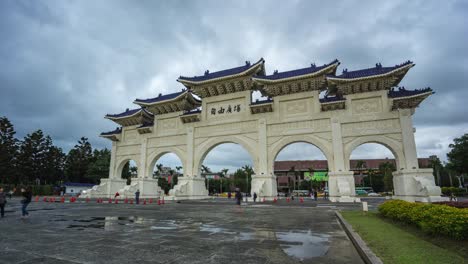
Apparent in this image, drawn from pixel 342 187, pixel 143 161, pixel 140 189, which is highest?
pixel 143 161

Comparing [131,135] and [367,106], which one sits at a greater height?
[367,106]

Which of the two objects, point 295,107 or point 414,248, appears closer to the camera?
point 414,248

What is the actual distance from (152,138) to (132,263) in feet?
91.4

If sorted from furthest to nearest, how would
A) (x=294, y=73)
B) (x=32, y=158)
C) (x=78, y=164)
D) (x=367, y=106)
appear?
(x=78, y=164), (x=32, y=158), (x=294, y=73), (x=367, y=106)

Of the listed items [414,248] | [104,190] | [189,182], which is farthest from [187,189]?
[414,248]

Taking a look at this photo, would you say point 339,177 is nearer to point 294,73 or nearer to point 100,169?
point 294,73

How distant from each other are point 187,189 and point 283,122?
1192cm

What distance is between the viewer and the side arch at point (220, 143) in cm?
2508

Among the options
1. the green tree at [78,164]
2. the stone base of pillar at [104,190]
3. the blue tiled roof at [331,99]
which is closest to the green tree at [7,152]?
the green tree at [78,164]

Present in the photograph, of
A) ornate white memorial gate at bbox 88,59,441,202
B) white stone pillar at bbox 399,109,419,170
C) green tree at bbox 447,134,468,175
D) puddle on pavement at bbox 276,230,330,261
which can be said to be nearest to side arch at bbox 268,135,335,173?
ornate white memorial gate at bbox 88,59,441,202

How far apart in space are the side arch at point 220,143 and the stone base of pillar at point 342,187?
6.83 m

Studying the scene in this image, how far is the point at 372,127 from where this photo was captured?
2183cm

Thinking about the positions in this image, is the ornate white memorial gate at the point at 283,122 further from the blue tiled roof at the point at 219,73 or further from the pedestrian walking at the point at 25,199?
the pedestrian walking at the point at 25,199

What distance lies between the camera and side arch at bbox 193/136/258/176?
25078 mm
